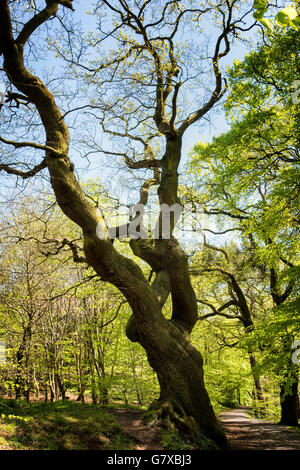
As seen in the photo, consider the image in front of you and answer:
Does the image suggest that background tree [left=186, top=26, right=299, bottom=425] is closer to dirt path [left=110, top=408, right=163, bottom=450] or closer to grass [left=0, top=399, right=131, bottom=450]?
dirt path [left=110, top=408, right=163, bottom=450]

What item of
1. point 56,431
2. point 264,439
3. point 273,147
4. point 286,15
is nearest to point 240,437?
point 264,439

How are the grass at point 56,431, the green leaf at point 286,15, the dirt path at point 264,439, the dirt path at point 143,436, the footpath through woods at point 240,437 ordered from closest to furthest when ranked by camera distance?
the green leaf at point 286,15 → the grass at point 56,431 → the dirt path at point 143,436 → the footpath through woods at point 240,437 → the dirt path at point 264,439

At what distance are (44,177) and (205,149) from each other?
624 centimetres

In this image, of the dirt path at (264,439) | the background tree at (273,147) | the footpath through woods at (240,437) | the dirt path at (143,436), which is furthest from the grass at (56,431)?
the background tree at (273,147)

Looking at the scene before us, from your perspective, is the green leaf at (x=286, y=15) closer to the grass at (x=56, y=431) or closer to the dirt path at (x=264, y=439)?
the grass at (x=56, y=431)

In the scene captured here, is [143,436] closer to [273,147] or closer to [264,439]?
[264,439]

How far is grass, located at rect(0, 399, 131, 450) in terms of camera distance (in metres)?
3.55

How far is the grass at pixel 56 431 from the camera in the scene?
3555mm

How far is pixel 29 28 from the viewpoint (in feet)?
16.4

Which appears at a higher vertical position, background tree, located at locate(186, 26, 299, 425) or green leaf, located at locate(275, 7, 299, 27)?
background tree, located at locate(186, 26, 299, 425)

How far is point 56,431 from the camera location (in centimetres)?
405

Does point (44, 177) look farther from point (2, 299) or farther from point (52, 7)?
point (2, 299)

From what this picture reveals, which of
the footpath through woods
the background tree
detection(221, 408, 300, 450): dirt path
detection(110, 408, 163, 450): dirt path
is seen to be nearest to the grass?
detection(110, 408, 163, 450): dirt path
